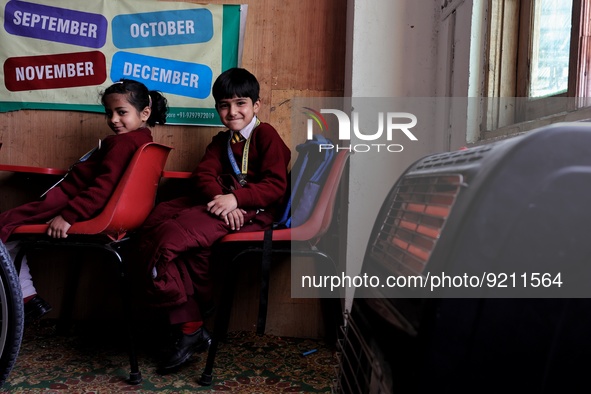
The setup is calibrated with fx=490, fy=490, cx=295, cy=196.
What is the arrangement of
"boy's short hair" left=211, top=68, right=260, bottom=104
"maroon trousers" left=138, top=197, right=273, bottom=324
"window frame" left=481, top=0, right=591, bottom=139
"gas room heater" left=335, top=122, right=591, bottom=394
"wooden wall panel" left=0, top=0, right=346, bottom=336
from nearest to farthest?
"gas room heater" left=335, top=122, right=591, bottom=394 < "window frame" left=481, top=0, right=591, bottom=139 < "maroon trousers" left=138, top=197, right=273, bottom=324 < "boy's short hair" left=211, top=68, right=260, bottom=104 < "wooden wall panel" left=0, top=0, right=346, bottom=336

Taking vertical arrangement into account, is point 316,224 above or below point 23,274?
above

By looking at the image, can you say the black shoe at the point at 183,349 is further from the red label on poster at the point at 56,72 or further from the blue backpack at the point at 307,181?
the red label on poster at the point at 56,72

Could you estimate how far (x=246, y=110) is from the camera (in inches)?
69.7

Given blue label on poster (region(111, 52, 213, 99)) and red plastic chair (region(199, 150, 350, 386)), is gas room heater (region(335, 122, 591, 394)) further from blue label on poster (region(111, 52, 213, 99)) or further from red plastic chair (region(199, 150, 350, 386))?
blue label on poster (region(111, 52, 213, 99))

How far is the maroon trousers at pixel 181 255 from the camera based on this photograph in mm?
1492

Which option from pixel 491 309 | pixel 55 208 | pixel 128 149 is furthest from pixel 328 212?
pixel 491 309

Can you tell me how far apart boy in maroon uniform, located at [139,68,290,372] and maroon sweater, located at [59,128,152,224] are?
0.60 feet

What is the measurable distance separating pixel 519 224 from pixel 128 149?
4.82ft

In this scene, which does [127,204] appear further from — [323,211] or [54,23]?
[54,23]

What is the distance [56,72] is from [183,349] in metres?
1.27

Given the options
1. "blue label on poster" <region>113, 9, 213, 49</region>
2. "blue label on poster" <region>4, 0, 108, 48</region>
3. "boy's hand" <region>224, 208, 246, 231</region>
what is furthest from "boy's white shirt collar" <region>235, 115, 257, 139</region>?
"blue label on poster" <region>4, 0, 108, 48</region>

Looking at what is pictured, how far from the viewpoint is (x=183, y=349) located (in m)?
1.60

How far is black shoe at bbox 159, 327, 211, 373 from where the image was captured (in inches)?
62.2

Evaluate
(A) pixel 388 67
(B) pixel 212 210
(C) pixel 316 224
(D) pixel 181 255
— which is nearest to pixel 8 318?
(D) pixel 181 255
